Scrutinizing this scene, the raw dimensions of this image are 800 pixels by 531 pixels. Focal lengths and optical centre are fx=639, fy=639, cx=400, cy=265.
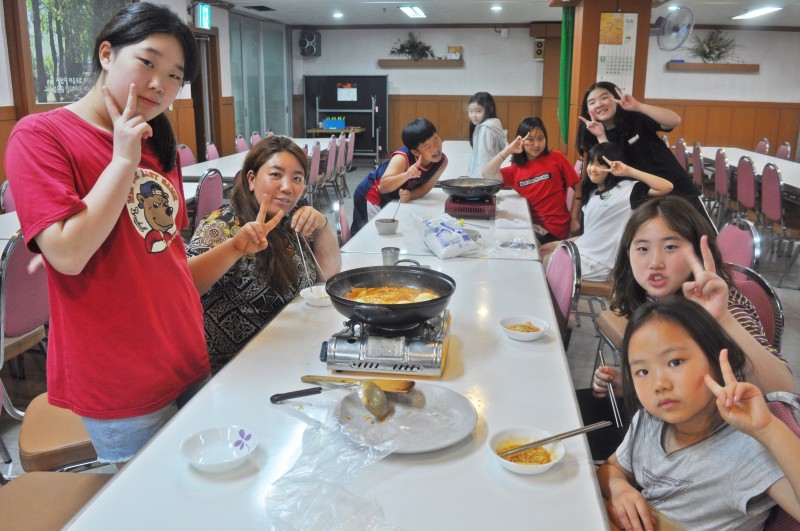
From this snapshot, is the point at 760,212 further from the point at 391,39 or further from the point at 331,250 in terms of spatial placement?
the point at 391,39

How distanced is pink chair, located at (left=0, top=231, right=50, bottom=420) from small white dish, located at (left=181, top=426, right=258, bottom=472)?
1495 mm

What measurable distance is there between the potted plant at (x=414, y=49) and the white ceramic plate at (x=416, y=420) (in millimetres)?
11823

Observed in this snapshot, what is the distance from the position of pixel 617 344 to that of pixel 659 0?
460 cm

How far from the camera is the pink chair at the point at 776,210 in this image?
15.7 feet

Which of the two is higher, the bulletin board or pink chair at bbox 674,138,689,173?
the bulletin board

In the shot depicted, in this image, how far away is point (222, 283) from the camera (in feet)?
6.87

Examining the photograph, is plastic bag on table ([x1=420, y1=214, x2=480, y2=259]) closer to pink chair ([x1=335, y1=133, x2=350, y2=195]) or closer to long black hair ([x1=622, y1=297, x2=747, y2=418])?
long black hair ([x1=622, y1=297, x2=747, y2=418])

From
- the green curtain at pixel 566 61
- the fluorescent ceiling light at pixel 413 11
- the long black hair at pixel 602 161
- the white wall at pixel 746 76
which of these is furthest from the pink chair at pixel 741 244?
the white wall at pixel 746 76

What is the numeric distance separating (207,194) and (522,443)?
11.7ft

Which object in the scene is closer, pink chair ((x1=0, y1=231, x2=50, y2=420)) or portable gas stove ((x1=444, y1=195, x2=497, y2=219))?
pink chair ((x1=0, y1=231, x2=50, y2=420))

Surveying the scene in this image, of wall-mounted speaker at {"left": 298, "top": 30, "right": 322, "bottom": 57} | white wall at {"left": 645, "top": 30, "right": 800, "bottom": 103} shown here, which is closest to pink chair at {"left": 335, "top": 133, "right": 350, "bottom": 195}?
wall-mounted speaker at {"left": 298, "top": 30, "right": 322, "bottom": 57}

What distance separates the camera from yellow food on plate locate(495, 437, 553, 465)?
3.93 ft

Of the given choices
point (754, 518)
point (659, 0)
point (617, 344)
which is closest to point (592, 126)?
point (617, 344)

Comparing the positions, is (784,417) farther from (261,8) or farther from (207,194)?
(261,8)
